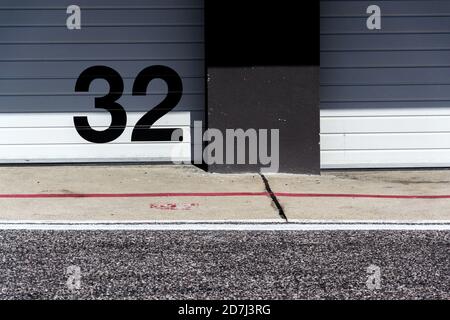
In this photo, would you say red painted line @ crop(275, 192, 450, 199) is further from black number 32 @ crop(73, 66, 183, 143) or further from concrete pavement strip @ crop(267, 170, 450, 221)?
black number 32 @ crop(73, 66, 183, 143)

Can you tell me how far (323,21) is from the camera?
1116cm

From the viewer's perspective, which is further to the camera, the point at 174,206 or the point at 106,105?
the point at 106,105

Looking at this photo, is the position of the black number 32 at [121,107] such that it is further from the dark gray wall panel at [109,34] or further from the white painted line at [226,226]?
the white painted line at [226,226]

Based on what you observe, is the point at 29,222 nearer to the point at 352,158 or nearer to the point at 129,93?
the point at 129,93

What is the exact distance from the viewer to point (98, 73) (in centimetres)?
1120

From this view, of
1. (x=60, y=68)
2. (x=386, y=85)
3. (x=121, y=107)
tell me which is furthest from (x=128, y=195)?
(x=386, y=85)

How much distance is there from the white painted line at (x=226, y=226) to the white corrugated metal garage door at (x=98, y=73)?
11.2ft

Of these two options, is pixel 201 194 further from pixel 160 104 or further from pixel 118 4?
pixel 118 4

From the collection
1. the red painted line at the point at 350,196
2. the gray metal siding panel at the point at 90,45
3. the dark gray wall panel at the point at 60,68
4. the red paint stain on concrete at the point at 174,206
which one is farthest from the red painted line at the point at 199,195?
the dark gray wall panel at the point at 60,68

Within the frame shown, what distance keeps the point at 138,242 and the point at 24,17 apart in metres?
5.01

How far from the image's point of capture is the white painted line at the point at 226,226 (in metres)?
7.78

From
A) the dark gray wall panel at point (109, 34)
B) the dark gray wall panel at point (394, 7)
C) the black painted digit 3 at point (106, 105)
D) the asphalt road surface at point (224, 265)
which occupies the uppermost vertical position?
the dark gray wall panel at point (394, 7)

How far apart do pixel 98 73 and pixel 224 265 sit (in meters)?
5.31

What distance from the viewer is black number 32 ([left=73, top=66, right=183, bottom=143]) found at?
36.8 feet
